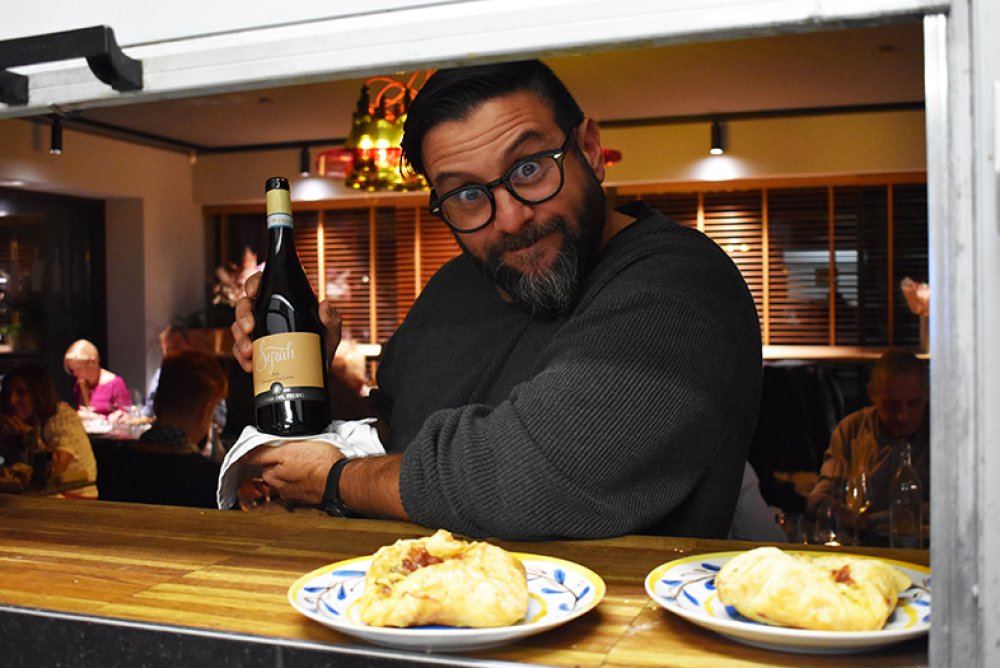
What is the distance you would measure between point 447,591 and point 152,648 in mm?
226

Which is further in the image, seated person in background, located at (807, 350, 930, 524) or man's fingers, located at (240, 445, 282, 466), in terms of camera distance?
seated person in background, located at (807, 350, 930, 524)

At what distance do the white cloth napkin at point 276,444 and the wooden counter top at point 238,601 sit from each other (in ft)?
0.42

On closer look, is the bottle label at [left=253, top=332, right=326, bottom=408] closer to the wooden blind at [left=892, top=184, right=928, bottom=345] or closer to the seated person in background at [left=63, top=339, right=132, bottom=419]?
the seated person in background at [left=63, top=339, right=132, bottom=419]

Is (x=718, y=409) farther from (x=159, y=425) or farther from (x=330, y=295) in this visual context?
(x=330, y=295)

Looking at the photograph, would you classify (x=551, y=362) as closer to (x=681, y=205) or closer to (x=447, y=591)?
(x=447, y=591)

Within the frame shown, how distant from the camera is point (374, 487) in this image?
1191mm

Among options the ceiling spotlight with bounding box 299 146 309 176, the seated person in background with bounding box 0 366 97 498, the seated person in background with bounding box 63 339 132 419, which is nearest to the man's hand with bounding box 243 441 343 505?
the seated person in background with bounding box 0 366 97 498

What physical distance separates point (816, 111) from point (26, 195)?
526 cm

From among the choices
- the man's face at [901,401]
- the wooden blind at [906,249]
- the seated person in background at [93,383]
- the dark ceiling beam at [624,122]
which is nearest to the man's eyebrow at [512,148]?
the man's face at [901,401]

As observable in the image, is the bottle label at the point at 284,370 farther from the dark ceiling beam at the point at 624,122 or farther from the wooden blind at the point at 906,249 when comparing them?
the wooden blind at the point at 906,249

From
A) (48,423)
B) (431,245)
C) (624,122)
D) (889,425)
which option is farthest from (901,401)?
(431,245)

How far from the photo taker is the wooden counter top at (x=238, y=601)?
0.69 meters

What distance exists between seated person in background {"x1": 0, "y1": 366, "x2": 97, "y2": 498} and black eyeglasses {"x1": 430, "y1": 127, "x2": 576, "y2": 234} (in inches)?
97.4

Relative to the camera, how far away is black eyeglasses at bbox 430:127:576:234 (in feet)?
4.40
